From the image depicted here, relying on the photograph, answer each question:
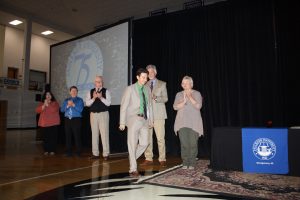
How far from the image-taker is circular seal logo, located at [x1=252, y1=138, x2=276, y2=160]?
113 inches

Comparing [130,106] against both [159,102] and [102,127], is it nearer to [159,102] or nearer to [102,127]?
[159,102]

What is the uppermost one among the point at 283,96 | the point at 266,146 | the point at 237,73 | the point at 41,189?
the point at 237,73

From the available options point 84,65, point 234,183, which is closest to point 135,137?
point 234,183

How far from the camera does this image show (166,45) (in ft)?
17.8

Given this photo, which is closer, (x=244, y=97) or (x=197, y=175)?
(x=197, y=175)

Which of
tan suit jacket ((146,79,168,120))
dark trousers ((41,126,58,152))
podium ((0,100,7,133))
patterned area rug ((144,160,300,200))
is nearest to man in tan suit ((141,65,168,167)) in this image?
tan suit jacket ((146,79,168,120))

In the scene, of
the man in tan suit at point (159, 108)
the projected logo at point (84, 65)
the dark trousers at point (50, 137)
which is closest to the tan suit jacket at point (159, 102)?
the man in tan suit at point (159, 108)

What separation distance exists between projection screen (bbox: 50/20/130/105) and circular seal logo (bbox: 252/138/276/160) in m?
2.79

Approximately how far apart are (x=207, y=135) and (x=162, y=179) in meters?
2.27

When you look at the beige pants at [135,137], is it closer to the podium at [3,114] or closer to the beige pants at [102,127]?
the beige pants at [102,127]

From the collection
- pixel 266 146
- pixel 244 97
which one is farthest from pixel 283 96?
pixel 266 146

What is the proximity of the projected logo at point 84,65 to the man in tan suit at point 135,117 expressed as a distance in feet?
8.92

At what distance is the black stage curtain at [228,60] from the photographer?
4242 mm

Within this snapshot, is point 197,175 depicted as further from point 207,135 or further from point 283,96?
point 283,96
